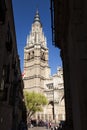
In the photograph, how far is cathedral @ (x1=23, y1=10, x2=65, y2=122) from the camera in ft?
184

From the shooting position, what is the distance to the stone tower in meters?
62.5

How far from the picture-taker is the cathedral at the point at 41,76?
5600 centimetres

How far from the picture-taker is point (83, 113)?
15.3 feet

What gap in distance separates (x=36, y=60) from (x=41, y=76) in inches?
240

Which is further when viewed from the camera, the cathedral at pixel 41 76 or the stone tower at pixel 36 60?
the stone tower at pixel 36 60

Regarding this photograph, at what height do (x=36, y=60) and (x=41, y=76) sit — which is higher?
(x=36, y=60)

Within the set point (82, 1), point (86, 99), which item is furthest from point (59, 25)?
point (86, 99)

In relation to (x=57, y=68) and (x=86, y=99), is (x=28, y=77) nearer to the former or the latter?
(x=57, y=68)

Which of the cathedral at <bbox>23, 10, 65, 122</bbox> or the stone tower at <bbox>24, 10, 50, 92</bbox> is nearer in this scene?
the cathedral at <bbox>23, 10, 65, 122</bbox>

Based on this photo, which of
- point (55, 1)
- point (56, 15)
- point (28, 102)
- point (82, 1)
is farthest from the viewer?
point (28, 102)

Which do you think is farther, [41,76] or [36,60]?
[36,60]

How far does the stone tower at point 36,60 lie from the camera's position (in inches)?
2459

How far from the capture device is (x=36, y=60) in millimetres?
65938

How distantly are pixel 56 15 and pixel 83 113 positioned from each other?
509 cm
